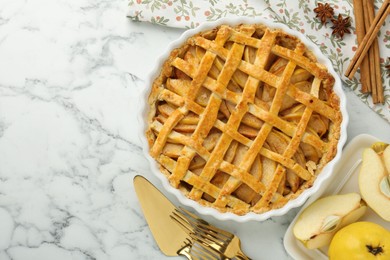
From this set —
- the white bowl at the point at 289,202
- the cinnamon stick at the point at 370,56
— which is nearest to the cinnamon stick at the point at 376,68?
the cinnamon stick at the point at 370,56

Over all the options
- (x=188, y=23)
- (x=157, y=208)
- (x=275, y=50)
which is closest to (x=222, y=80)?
(x=275, y=50)

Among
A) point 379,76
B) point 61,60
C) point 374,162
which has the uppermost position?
point 379,76

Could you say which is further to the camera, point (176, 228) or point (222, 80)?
point (176, 228)

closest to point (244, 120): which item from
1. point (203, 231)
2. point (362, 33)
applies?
point (203, 231)

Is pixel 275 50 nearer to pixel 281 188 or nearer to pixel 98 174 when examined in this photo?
pixel 281 188

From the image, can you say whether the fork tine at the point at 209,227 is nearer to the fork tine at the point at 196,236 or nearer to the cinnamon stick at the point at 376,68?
the fork tine at the point at 196,236

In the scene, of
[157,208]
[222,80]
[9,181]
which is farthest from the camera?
[9,181]

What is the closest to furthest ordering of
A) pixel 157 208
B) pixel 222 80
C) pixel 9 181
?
1. pixel 222 80
2. pixel 157 208
3. pixel 9 181

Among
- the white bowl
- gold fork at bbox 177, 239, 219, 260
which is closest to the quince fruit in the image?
the white bowl
